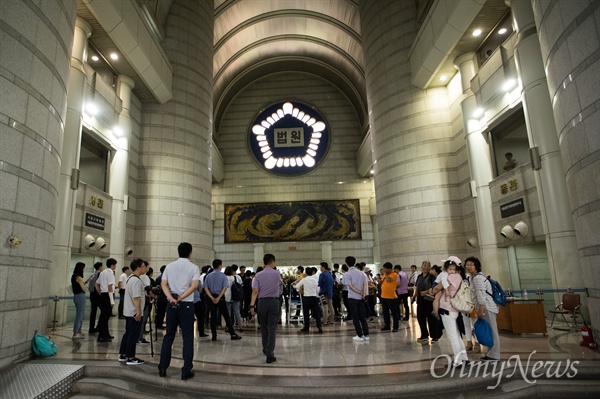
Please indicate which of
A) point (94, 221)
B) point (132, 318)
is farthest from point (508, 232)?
point (94, 221)

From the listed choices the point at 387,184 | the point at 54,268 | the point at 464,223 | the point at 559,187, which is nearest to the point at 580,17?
the point at 559,187

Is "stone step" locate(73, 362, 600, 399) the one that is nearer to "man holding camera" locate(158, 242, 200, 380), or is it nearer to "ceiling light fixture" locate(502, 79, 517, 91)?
"man holding camera" locate(158, 242, 200, 380)

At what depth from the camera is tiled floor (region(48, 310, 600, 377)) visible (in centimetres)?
501

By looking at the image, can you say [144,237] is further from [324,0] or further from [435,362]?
[324,0]

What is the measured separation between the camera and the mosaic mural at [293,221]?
24.4 meters

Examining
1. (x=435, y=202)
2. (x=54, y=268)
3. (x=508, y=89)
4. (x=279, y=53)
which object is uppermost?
(x=279, y=53)

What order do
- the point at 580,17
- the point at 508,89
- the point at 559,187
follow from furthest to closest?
the point at 508,89, the point at 559,187, the point at 580,17

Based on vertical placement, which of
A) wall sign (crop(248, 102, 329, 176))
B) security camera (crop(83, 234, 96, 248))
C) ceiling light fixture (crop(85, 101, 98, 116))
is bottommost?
security camera (crop(83, 234, 96, 248))

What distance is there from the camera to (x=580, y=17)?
5.60 metres

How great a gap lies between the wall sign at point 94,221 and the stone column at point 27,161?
4699 millimetres

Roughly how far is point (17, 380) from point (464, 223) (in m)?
12.9

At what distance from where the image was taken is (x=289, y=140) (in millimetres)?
25750

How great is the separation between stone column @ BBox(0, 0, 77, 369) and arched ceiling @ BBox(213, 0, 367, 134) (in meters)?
15.9

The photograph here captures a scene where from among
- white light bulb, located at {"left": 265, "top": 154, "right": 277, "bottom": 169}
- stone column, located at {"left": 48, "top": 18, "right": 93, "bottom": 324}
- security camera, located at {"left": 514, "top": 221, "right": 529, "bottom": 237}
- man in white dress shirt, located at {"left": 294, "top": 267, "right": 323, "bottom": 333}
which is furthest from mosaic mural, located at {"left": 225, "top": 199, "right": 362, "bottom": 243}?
man in white dress shirt, located at {"left": 294, "top": 267, "right": 323, "bottom": 333}
